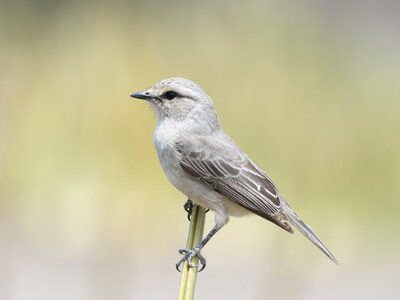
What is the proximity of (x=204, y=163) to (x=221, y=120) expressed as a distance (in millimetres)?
3183

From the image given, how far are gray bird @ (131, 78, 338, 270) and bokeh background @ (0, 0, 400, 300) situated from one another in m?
1.05

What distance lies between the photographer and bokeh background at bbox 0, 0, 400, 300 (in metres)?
5.42

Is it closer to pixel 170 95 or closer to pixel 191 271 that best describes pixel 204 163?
pixel 170 95

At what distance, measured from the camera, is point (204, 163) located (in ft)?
11.8

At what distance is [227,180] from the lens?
360cm

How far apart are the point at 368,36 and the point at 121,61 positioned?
2.56m

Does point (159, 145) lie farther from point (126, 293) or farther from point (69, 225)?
point (69, 225)

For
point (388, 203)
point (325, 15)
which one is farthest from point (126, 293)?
point (325, 15)

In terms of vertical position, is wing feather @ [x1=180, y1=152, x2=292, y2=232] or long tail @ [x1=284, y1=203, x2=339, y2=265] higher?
wing feather @ [x1=180, y1=152, x2=292, y2=232]

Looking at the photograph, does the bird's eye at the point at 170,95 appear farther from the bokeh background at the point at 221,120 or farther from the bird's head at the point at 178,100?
the bokeh background at the point at 221,120

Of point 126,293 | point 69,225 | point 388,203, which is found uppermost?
point 388,203

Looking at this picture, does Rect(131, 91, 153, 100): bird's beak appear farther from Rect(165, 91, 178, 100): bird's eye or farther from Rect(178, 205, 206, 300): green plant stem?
Rect(178, 205, 206, 300): green plant stem

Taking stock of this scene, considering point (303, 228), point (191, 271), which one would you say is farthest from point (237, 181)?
point (191, 271)

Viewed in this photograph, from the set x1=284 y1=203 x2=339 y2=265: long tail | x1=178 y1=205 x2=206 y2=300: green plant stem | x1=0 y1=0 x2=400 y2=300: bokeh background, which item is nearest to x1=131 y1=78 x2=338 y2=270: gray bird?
x1=284 y1=203 x2=339 y2=265: long tail
